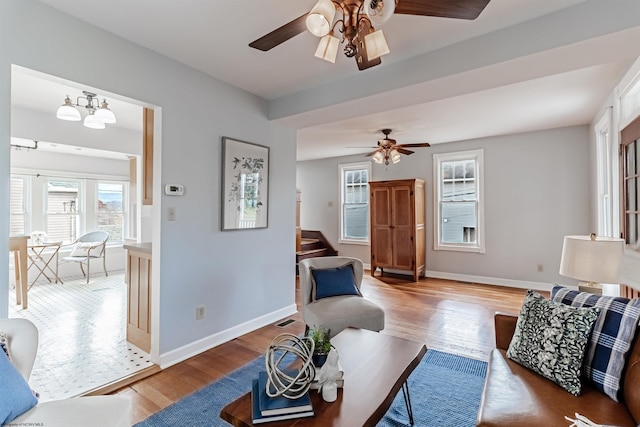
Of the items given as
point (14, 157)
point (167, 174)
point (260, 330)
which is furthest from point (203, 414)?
point (14, 157)

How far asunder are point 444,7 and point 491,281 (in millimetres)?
4961

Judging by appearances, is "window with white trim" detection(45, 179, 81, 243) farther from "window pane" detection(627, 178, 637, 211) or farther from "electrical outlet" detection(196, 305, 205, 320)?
"window pane" detection(627, 178, 637, 211)

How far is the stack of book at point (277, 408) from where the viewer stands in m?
1.23

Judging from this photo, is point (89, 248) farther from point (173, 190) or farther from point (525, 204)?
point (525, 204)

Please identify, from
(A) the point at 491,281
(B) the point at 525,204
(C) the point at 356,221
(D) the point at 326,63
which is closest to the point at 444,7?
(D) the point at 326,63

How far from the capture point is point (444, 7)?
1384mm

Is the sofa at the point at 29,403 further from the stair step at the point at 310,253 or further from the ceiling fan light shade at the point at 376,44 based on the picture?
the stair step at the point at 310,253

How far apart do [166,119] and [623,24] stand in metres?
3.10

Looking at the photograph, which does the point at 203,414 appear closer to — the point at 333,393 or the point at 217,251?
the point at 333,393

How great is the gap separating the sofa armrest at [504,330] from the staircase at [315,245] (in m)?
4.59

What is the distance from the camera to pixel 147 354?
270cm

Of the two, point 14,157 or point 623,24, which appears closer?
point 623,24

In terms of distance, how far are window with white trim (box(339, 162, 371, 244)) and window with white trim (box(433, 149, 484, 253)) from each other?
4.77ft

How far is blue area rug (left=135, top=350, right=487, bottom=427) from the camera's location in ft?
6.15
